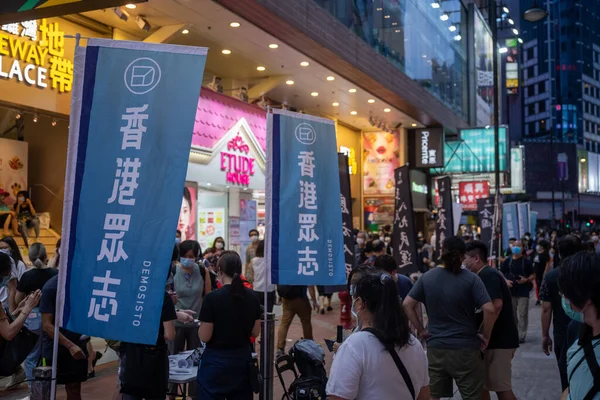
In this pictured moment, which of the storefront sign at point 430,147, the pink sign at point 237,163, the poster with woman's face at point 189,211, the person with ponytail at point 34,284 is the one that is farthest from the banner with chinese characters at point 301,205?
the storefront sign at point 430,147

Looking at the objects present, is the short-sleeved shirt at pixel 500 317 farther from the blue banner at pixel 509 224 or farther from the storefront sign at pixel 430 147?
the storefront sign at pixel 430 147

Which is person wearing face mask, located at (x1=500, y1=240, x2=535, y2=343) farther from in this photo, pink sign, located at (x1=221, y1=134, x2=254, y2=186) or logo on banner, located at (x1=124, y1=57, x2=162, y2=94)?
logo on banner, located at (x1=124, y1=57, x2=162, y2=94)

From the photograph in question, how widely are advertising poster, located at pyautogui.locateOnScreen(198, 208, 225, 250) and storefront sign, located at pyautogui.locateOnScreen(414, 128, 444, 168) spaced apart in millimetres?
14057

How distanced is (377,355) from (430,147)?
2725 centimetres

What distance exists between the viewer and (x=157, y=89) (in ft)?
13.4

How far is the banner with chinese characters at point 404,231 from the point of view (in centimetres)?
1159

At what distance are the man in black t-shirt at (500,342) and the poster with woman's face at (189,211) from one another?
10.9 m

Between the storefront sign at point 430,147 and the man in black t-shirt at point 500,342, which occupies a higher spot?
the storefront sign at point 430,147

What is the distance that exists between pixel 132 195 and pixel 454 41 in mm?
32675

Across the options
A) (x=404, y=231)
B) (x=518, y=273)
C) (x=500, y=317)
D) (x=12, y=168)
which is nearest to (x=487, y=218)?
(x=518, y=273)

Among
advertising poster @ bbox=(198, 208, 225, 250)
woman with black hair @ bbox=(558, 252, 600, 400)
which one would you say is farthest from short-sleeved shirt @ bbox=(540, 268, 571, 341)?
advertising poster @ bbox=(198, 208, 225, 250)

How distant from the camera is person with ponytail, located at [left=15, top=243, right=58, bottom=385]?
6.45m

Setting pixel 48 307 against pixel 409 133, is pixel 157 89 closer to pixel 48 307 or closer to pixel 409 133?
pixel 48 307

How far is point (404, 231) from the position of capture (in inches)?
461
